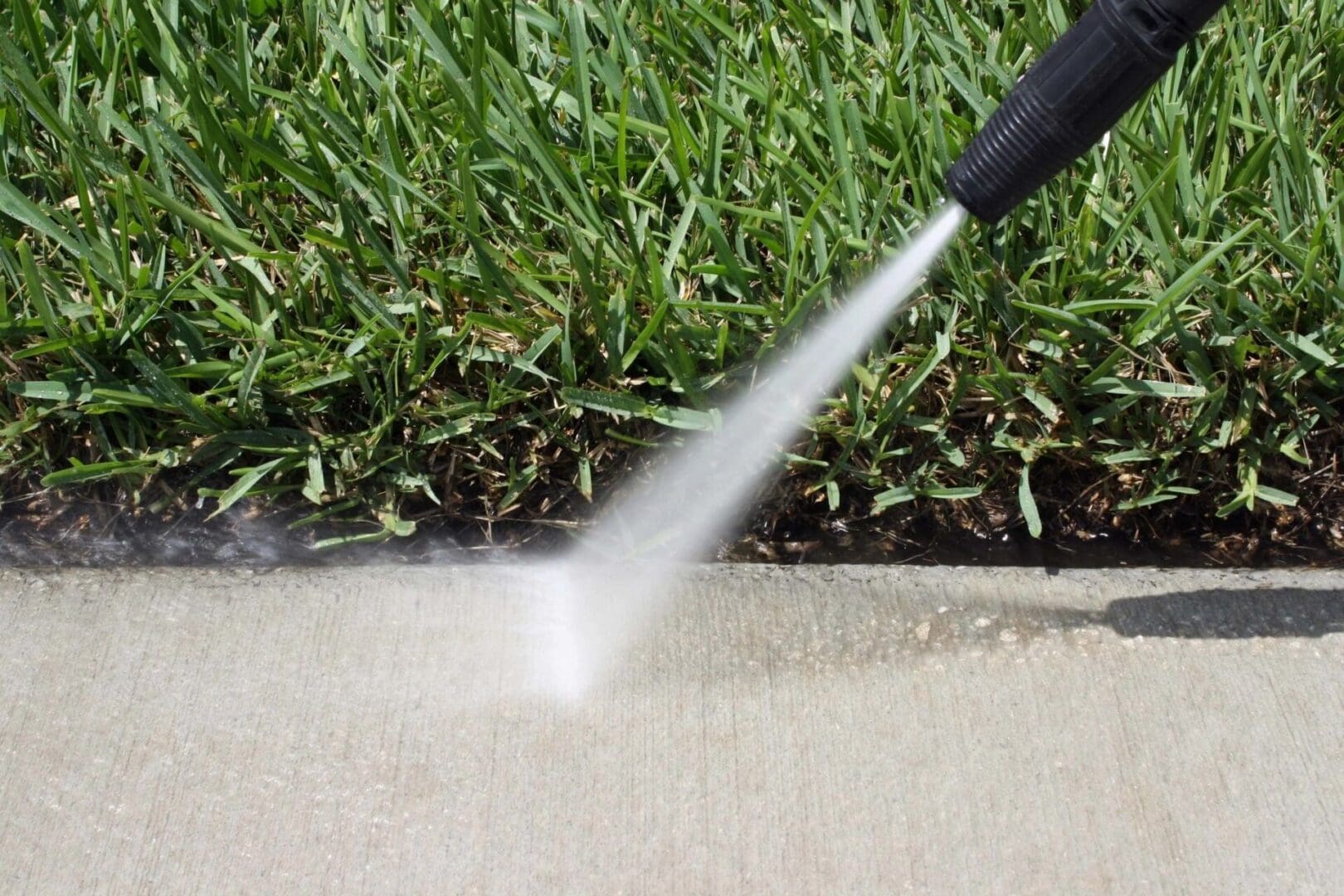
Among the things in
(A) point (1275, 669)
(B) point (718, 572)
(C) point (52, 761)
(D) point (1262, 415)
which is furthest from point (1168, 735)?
(C) point (52, 761)

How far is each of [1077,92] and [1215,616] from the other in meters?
0.85

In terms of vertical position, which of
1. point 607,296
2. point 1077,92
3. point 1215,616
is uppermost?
point 1077,92

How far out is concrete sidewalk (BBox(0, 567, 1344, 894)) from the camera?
1.63 meters

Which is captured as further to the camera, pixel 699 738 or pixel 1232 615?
pixel 1232 615

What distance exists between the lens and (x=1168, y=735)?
1738 millimetres

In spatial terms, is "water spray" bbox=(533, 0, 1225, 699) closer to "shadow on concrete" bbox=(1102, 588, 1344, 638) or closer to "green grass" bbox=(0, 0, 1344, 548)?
"green grass" bbox=(0, 0, 1344, 548)

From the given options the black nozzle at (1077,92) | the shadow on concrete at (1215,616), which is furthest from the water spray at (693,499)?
the shadow on concrete at (1215,616)

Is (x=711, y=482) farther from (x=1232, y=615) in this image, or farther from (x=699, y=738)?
(x=1232, y=615)

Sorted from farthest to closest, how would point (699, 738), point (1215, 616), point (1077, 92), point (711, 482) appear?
point (711, 482)
point (1215, 616)
point (699, 738)
point (1077, 92)

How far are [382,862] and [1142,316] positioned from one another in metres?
1.27

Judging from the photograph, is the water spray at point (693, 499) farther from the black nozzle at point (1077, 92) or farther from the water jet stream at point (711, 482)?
the black nozzle at point (1077, 92)

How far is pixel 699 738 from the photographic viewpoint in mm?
1739

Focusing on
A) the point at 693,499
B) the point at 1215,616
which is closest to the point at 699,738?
A: the point at 693,499

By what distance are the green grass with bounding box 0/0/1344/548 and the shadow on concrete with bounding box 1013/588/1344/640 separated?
0.14m
